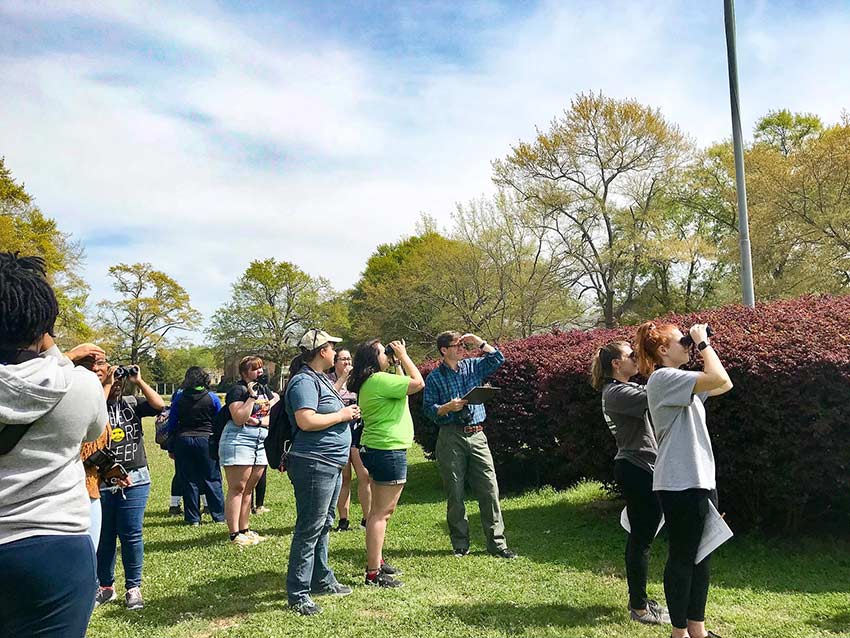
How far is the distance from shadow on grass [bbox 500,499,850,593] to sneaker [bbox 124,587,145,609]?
335 centimetres

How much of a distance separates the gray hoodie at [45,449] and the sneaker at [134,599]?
3.31 metres

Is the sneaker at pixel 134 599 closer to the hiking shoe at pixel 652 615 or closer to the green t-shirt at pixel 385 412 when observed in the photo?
the green t-shirt at pixel 385 412

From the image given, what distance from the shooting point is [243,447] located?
7.23 meters

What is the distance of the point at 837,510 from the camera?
6086mm

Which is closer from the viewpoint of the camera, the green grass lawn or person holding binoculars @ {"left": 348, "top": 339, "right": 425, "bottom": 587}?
the green grass lawn

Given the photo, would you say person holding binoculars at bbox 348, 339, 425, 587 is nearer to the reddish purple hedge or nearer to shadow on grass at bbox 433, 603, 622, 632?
shadow on grass at bbox 433, 603, 622, 632

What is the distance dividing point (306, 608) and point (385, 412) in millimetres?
1563

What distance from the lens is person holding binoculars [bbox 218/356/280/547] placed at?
716 cm

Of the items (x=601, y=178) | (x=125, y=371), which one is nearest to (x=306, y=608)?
(x=125, y=371)

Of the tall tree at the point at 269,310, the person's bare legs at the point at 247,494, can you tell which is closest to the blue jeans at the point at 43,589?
the person's bare legs at the point at 247,494

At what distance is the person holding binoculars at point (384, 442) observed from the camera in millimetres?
5590

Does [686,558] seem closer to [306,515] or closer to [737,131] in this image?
[306,515]

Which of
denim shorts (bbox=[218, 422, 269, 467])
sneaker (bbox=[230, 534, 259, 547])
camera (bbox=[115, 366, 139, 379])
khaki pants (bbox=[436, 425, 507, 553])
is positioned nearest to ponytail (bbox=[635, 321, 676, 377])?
khaki pants (bbox=[436, 425, 507, 553])

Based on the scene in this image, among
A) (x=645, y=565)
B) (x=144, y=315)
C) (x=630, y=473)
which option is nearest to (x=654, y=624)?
(x=645, y=565)
